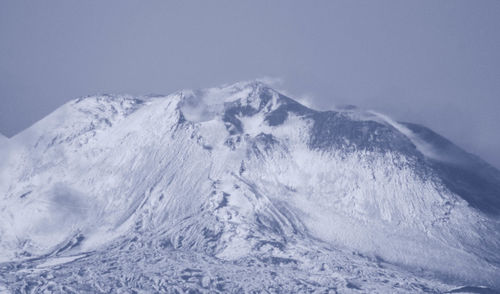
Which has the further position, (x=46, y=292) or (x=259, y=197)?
(x=259, y=197)

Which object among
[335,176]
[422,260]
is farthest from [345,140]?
[422,260]

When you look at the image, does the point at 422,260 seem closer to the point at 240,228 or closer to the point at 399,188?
the point at 399,188

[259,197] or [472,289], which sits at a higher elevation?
[259,197]

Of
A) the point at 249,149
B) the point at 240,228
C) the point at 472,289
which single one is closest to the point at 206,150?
the point at 249,149

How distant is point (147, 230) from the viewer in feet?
404

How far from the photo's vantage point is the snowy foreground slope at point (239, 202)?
108 m

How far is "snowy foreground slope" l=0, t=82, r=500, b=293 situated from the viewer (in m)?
108

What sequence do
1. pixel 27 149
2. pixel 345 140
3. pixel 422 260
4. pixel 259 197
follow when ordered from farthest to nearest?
pixel 27 149
pixel 345 140
pixel 259 197
pixel 422 260

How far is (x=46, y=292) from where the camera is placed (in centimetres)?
10012

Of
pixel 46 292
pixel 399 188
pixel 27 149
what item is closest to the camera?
pixel 46 292

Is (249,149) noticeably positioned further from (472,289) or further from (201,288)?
(472,289)

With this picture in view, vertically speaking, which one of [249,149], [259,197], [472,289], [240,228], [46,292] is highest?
[249,149]

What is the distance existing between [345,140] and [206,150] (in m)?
34.1

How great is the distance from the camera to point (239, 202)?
128375mm
